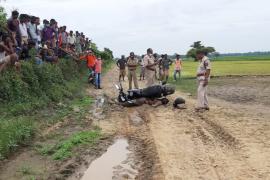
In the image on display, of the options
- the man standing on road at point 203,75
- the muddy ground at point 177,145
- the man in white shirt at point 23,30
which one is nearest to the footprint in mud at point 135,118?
the muddy ground at point 177,145

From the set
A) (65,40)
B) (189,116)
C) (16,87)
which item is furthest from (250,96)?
(16,87)

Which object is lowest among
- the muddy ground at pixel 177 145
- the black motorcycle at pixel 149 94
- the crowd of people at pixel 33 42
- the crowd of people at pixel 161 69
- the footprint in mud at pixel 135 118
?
the footprint in mud at pixel 135 118

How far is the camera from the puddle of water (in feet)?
26.6

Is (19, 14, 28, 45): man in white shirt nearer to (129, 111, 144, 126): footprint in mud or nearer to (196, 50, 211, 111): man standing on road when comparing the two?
(129, 111, 144, 126): footprint in mud

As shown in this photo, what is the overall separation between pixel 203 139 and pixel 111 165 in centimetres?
249

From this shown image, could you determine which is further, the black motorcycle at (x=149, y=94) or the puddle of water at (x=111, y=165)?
the black motorcycle at (x=149, y=94)

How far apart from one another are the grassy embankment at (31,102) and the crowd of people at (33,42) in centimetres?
46

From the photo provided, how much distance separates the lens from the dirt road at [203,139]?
794 cm

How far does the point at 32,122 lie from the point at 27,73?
3691 mm

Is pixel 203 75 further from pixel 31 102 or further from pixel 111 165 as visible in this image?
pixel 111 165

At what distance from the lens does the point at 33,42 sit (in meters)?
16.2

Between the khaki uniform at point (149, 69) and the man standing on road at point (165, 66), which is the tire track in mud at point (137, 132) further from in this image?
the man standing on road at point (165, 66)

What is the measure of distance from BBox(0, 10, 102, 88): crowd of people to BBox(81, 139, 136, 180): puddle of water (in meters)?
2.64

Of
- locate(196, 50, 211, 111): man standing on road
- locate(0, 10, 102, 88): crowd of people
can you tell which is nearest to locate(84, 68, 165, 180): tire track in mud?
locate(196, 50, 211, 111): man standing on road
